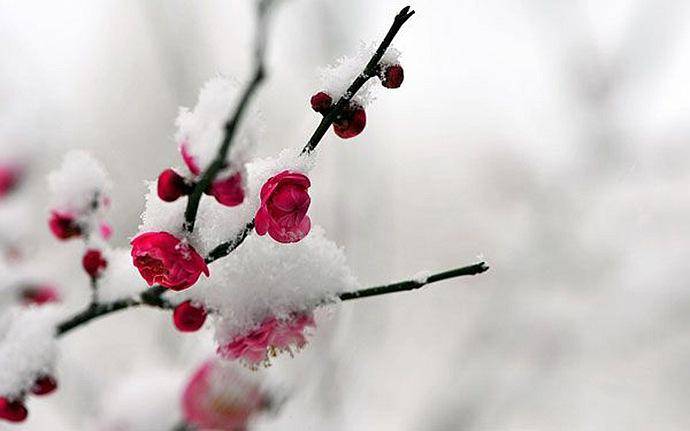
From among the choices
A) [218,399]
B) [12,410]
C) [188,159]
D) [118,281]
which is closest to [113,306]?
→ [118,281]

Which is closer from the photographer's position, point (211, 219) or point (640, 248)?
point (211, 219)

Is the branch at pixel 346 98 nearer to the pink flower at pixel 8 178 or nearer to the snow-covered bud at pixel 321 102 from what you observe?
the snow-covered bud at pixel 321 102

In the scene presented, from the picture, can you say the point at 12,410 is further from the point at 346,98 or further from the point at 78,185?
the point at 346,98

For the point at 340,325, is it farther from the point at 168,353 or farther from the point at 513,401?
the point at 513,401

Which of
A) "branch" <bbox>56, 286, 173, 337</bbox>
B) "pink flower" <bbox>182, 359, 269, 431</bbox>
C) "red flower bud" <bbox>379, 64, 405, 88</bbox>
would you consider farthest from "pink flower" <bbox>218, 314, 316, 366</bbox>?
"pink flower" <bbox>182, 359, 269, 431</bbox>

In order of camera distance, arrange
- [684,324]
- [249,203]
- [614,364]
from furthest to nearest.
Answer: [614,364]
[684,324]
[249,203]

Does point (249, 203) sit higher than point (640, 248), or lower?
lower

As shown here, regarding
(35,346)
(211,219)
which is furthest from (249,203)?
(35,346)
